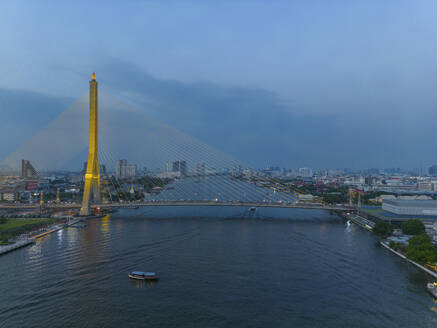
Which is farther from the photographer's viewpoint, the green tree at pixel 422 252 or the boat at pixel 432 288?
the green tree at pixel 422 252

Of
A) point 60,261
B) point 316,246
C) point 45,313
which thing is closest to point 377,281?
point 316,246

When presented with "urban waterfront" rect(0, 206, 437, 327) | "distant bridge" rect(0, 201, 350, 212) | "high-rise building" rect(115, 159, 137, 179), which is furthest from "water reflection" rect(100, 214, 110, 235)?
"high-rise building" rect(115, 159, 137, 179)

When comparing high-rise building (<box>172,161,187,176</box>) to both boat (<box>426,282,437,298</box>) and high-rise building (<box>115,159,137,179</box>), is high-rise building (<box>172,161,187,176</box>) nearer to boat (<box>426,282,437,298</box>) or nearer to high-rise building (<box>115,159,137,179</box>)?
high-rise building (<box>115,159,137,179</box>)

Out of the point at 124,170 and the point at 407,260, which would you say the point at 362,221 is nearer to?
the point at 407,260

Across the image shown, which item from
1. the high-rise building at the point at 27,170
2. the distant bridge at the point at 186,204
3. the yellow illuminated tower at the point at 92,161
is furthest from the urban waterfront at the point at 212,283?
the high-rise building at the point at 27,170

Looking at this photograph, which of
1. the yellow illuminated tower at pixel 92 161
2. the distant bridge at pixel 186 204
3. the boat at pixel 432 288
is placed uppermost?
the yellow illuminated tower at pixel 92 161

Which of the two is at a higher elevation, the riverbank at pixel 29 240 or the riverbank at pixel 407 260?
the riverbank at pixel 29 240

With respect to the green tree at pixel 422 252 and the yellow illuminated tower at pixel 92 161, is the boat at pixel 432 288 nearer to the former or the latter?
the green tree at pixel 422 252

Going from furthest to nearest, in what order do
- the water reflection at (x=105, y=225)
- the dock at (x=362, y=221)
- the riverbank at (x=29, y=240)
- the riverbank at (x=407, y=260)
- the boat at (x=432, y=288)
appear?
the dock at (x=362, y=221), the water reflection at (x=105, y=225), the riverbank at (x=29, y=240), the riverbank at (x=407, y=260), the boat at (x=432, y=288)
